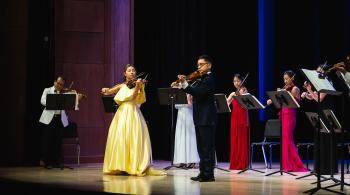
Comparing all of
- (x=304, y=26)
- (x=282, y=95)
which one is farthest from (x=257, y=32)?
(x=282, y=95)

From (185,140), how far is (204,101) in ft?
10.2

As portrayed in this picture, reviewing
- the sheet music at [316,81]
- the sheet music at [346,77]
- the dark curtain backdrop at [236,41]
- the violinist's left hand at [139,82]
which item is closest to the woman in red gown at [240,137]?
the dark curtain backdrop at [236,41]

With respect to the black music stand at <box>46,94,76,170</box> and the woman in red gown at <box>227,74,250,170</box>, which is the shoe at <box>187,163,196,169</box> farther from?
the black music stand at <box>46,94,76,170</box>

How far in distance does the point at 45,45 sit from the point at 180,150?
334cm

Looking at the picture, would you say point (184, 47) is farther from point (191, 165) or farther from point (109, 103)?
point (109, 103)

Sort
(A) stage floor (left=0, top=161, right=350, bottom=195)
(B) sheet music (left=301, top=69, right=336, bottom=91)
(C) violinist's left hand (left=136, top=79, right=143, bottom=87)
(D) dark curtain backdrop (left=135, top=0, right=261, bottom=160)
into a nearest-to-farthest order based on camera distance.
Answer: (B) sheet music (left=301, top=69, right=336, bottom=91) → (A) stage floor (left=0, top=161, right=350, bottom=195) → (C) violinist's left hand (left=136, top=79, right=143, bottom=87) → (D) dark curtain backdrop (left=135, top=0, right=261, bottom=160)

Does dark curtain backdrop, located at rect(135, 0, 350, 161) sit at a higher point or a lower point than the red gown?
higher

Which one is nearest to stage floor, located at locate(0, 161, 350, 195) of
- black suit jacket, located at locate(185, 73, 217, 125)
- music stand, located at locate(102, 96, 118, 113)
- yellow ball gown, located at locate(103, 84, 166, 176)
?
yellow ball gown, located at locate(103, 84, 166, 176)

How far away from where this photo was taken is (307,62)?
1180cm

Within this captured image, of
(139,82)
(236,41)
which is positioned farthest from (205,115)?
(236,41)

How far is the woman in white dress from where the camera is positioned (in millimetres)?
10633

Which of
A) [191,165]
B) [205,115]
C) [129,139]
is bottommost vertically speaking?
[191,165]

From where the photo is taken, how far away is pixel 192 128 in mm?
10750

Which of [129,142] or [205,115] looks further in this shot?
[129,142]
